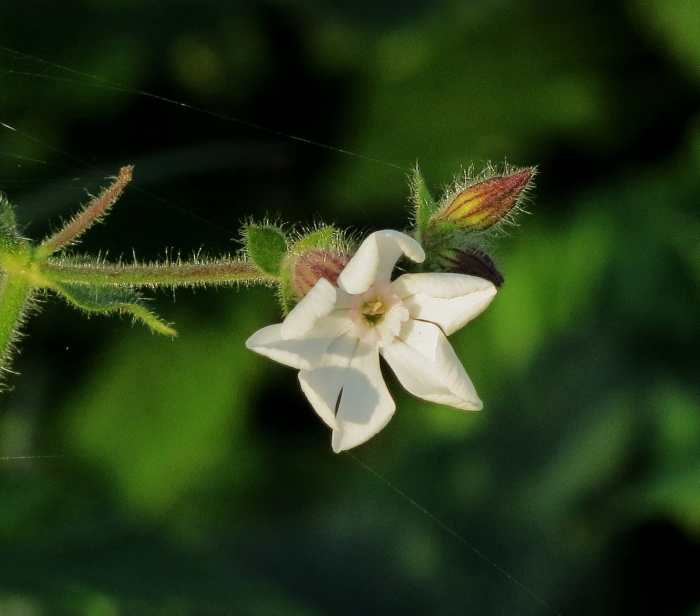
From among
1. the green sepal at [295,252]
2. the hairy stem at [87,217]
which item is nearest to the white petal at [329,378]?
the green sepal at [295,252]

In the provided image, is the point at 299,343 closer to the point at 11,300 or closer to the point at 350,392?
the point at 350,392

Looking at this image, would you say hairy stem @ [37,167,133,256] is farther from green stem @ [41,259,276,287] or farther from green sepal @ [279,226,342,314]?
green sepal @ [279,226,342,314]

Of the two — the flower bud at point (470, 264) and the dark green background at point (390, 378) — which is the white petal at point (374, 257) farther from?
the dark green background at point (390, 378)

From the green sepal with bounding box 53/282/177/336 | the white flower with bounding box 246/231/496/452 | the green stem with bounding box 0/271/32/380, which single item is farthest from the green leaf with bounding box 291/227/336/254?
the green stem with bounding box 0/271/32/380

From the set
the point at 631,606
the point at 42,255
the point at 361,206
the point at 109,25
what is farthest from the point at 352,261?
the point at 631,606

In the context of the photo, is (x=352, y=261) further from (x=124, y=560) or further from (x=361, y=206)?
(x=124, y=560)
